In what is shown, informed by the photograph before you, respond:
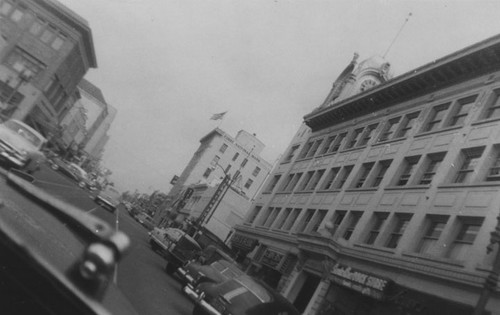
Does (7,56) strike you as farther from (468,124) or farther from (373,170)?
(468,124)

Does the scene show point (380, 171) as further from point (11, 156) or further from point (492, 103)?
point (11, 156)

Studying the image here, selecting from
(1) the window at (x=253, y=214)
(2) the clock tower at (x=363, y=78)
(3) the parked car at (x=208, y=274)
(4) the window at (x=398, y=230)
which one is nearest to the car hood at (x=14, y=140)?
(3) the parked car at (x=208, y=274)

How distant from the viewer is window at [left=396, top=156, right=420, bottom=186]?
20.2 meters

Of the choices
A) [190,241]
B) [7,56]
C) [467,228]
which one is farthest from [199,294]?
[7,56]

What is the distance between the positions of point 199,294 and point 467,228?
10.9m

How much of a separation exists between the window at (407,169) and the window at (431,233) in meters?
3.19

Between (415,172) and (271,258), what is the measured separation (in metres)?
11.6

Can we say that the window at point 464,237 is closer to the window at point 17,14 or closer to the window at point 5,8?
the window at point 17,14

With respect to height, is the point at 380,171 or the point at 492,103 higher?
the point at 492,103

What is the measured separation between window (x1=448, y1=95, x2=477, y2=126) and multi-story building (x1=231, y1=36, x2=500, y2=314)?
49mm

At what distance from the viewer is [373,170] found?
22.8 m

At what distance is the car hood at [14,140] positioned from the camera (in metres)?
13.7

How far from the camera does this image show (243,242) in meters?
32.5

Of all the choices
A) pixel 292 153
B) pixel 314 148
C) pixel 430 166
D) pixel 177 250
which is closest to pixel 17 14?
pixel 292 153
